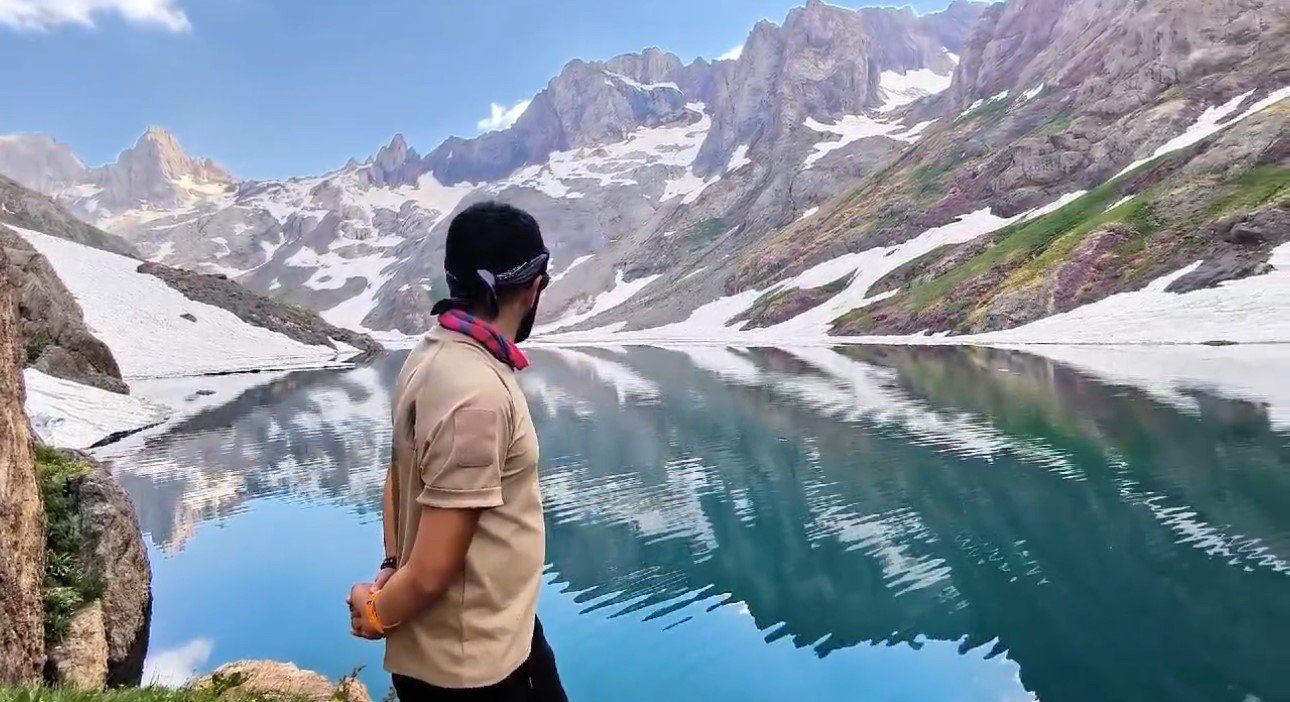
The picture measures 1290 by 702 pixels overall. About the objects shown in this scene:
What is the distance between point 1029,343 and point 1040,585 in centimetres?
6026

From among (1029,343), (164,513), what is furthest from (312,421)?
(1029,343)

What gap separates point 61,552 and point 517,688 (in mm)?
9388

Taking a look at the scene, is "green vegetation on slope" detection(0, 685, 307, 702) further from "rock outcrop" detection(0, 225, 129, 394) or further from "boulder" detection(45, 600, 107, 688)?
"rock outcrop" detection(0, 225, 129, 394)

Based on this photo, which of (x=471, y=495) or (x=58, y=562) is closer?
(x=471, y=495)

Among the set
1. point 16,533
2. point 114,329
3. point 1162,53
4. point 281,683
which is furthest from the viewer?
point 1162,53

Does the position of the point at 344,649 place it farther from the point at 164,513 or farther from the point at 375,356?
the point at 375,356

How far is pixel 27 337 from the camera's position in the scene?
39938 millimetres

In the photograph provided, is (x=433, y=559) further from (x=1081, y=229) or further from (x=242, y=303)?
(x=242, y=303)

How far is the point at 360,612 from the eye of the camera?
11.8 ft

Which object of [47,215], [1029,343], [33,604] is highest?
[47,215]

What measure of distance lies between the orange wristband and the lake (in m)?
7.71

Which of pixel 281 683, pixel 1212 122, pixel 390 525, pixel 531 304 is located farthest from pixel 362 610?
pixel 1212 122

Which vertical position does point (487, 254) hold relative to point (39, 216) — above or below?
below

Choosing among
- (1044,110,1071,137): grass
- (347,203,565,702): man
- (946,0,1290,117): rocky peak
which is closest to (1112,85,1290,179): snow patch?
(946,0,1290,117): rocky peak
